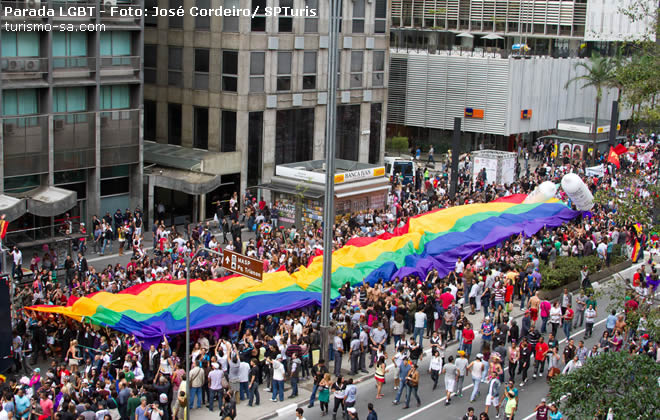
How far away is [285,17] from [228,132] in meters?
6.56

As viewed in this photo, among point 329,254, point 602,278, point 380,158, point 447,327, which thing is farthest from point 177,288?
point 380,158

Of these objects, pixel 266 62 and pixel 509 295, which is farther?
pixel 266 62

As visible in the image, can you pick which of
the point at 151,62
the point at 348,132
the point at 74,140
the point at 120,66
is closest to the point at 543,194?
the point at 348,132

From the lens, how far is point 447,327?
28750 millimetres

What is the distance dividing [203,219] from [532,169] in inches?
1074

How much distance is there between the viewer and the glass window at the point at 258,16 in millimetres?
46875

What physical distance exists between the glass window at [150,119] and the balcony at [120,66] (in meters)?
8.59

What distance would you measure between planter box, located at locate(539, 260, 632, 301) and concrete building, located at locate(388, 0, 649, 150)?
1169 inches

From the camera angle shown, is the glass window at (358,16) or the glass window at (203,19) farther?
the glass window at (358,16)

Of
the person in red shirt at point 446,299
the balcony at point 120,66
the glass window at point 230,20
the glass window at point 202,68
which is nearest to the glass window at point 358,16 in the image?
the glass window at point 230,20

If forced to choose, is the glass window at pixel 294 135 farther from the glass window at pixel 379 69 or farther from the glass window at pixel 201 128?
the glass window at pixel 379 69

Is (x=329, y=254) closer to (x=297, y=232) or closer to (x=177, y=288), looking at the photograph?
(x=177, y=288)

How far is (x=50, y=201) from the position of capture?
37.1 m

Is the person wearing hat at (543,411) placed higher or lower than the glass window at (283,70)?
lower
